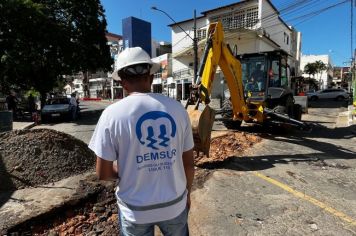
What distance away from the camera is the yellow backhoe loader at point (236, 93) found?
21.2 feet

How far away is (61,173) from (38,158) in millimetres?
530

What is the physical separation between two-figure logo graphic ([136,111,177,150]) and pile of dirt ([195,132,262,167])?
195 inches

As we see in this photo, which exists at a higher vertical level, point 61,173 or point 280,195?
point 61,173

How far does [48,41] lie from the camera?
19.7 meters

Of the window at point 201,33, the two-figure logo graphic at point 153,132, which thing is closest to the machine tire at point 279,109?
the two-figure logo graphic at point 153,132

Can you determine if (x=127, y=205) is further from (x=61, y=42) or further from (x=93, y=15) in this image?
(x=93, y=15)

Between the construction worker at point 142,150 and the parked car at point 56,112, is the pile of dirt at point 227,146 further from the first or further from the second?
the parked car at point 56,112

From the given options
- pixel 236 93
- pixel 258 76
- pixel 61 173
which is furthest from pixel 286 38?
pixel 61 173

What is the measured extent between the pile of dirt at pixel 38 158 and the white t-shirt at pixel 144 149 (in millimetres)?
4286

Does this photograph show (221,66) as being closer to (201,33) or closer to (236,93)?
(236,93)

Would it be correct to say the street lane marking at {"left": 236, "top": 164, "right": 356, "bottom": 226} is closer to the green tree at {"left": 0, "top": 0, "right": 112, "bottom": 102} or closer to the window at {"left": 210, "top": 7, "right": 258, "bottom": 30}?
the green tree at {"left": 0, "top": 0, "right": 112, "bottom": 102}

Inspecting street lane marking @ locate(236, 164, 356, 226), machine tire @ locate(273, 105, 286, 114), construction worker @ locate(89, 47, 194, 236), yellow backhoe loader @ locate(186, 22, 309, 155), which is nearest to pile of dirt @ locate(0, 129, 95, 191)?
yellow backhoe loader @ locate(186, 22, 309, 155)

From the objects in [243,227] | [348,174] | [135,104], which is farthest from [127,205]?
[348,174]

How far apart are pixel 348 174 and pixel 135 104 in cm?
595
